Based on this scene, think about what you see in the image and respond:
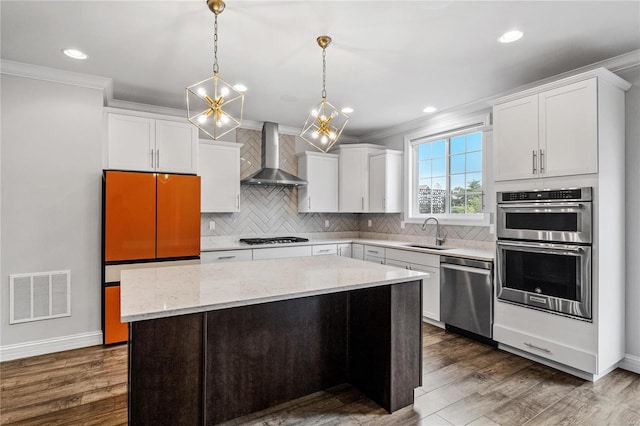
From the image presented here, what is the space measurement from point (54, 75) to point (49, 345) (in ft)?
8.16

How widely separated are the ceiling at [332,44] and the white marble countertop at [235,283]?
1699mm

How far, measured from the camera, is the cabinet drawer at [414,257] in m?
3.83

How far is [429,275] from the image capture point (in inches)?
145

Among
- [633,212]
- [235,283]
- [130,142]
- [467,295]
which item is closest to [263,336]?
[235,283]

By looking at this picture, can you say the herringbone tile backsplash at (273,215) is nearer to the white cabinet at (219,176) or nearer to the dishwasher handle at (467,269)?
the white cabinet at (219,176)

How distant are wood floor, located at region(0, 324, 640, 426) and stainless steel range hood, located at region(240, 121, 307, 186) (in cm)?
263

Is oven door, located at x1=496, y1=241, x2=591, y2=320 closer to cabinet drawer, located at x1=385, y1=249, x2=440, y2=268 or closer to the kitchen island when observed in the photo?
cabinet drawer, located at x1=385, y1=249, x2=440, y2=268

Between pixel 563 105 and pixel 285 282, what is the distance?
8.51 ft

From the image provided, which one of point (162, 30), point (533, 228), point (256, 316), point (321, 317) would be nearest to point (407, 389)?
point (321, 317)

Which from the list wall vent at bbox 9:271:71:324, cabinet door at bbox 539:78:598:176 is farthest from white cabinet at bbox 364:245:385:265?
wall vent at bbox 9:271:71:324

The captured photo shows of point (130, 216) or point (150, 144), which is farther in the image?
point (150, 144)

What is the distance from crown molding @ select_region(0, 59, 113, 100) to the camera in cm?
302

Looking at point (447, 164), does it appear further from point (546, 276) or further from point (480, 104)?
point (546, 276)

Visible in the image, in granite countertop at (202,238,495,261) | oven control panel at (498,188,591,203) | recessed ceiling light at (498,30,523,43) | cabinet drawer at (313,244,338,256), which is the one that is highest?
recessed ceiling light at (498,30,523,43)
